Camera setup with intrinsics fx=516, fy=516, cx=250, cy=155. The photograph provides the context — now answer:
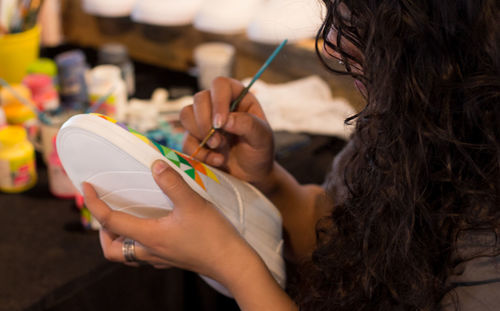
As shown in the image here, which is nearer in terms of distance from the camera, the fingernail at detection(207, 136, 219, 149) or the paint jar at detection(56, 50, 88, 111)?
the fingernail at detection(207, 136, 219, 149)

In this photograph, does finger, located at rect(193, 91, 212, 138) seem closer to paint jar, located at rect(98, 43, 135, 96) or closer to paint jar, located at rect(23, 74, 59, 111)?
paint jar, located at rect(23, 74, 59, 111)

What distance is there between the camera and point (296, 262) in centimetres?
100

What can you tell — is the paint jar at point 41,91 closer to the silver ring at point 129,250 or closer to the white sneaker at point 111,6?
the white sneaker at point 111,6

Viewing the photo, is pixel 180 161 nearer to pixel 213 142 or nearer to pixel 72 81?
pixel 213 142

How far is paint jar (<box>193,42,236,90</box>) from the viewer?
5.43 ft

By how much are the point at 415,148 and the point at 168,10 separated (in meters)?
1.33

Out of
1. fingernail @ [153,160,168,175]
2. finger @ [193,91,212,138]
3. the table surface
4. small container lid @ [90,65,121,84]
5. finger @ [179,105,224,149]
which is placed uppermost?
fingernail @ [153,160,168,175]

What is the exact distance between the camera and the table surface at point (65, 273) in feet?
3.07

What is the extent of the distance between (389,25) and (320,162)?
0.82 m

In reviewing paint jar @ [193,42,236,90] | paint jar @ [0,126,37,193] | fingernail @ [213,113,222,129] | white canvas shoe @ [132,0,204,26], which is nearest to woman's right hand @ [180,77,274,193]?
fingernail @ [213,113,222,129]

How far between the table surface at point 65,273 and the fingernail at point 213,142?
34 cm

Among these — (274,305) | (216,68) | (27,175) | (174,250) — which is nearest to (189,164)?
(174,250)

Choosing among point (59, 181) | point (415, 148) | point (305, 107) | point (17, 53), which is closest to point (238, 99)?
point (415, 148)

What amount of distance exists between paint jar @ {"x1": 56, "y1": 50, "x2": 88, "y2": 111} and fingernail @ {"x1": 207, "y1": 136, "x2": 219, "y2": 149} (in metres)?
0.77
